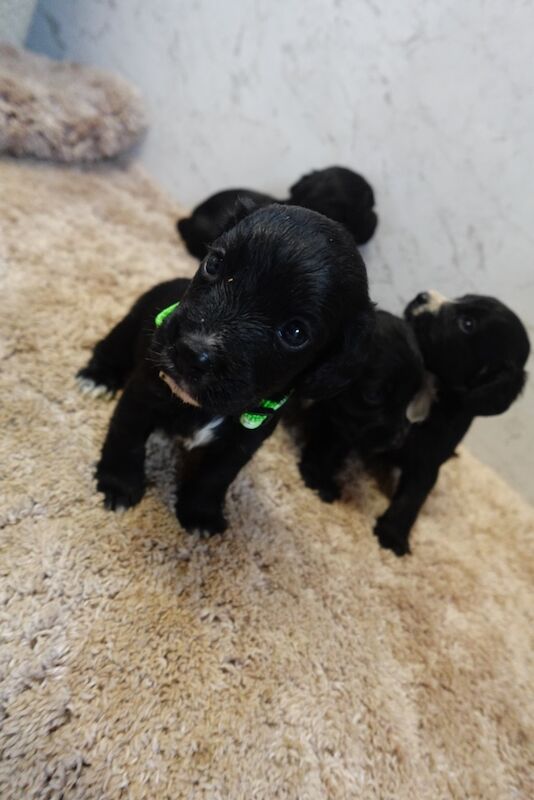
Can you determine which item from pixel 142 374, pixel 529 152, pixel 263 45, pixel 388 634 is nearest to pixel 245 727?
pixel 388 634

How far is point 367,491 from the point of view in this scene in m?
2.25

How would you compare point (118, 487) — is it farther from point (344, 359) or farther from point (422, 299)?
point (422, 299)

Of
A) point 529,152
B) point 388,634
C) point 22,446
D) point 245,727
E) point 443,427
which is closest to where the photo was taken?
point 245,727

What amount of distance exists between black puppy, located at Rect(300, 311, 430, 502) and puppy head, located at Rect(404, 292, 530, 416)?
0.10 metres

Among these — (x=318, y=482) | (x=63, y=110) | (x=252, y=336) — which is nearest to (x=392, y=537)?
(x=318, y=482)

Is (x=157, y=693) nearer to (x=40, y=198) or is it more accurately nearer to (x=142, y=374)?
(x=142, y=374)

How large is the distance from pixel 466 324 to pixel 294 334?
105 centimetres

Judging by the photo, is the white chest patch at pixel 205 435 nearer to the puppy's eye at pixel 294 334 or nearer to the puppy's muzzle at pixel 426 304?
the puppy's eye at pixel 294 334

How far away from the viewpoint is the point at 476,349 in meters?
2.05

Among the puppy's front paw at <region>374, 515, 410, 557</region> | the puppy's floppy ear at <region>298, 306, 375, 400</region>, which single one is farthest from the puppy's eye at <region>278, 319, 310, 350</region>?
the puppy's front paw at <region>374, 515, 410, 557</region>

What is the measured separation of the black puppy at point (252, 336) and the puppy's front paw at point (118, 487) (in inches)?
2.6

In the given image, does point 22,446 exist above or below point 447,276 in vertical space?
below

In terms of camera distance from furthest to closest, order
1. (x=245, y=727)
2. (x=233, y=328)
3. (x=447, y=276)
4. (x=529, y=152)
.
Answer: (x=447, y=276)
(x=529, y=152)
(x=245, y=727)
(x=233, y=328)

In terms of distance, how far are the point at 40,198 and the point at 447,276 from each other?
183cm
